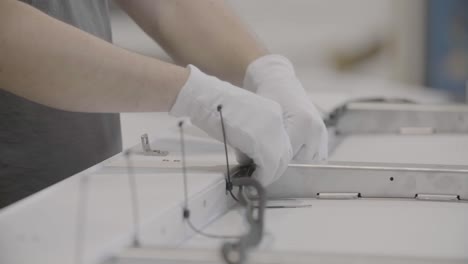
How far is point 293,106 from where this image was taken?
1.05 m

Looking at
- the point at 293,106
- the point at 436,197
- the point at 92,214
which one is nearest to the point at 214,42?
the point at 293,106

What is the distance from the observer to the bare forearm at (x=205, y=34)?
122 cm

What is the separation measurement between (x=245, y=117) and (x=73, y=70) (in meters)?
0.23

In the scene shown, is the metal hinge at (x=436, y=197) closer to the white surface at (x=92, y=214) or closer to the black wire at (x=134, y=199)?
the white surface at (x=92, y=214)

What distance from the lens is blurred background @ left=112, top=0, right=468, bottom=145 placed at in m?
2.73

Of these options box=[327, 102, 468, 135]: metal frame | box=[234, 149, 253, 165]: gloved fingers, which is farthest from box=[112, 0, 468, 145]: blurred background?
box=[234, 149, 253, 165]: gloved fingers

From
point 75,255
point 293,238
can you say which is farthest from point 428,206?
point 75,255

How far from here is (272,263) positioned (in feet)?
1.79

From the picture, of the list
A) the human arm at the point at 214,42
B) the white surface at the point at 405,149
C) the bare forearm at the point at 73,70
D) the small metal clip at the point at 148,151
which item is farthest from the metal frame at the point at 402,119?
the bare forearm at the point at 73,70

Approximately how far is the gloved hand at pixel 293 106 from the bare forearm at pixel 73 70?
200mm

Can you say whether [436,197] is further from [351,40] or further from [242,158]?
[351,40]

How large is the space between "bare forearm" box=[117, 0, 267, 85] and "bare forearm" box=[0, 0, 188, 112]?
305mm

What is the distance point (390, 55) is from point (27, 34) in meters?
2.17

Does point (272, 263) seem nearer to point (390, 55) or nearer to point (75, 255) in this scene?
point (75, 255)
